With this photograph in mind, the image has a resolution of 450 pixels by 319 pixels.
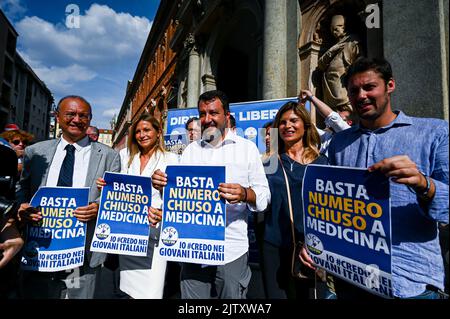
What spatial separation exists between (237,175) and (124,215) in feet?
3.41

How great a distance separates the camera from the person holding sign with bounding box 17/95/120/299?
→ 2.04m

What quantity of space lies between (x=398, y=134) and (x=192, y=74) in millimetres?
9959

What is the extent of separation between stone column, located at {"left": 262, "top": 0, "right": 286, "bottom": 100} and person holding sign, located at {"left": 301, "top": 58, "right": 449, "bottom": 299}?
4.10m

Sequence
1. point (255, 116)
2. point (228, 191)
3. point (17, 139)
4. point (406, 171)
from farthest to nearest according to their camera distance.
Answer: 1. point (255, 116)
2. point (17, 139)
3. point (228, 191)
4. point (406, 171)

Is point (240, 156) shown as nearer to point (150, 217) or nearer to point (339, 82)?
point (150, 217)

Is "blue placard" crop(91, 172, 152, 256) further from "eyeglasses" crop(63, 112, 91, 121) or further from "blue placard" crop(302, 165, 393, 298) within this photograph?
"blue placard" crop(302, 165, 393, 298)

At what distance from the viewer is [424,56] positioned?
10.2 feet

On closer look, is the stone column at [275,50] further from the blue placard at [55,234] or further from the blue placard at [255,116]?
the blue placard at [55,234]

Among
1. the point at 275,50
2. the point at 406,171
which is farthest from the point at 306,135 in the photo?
the point at 275,50

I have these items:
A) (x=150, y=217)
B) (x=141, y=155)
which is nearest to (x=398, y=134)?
(x=150, y=217)

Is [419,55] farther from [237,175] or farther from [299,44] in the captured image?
[237,175]

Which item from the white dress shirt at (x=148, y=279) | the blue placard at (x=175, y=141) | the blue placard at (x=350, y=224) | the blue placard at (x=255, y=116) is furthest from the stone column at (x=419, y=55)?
the blue placard at (x=175, y=141)

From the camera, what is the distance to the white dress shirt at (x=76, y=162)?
7.16 ft

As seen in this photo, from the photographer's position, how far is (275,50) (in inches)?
222
